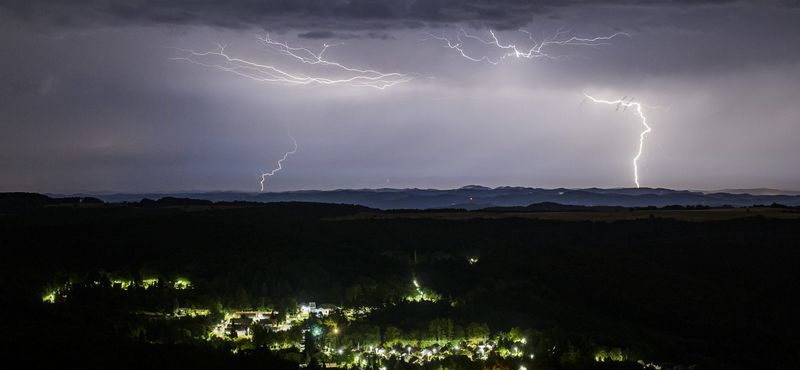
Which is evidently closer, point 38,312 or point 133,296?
point 38,312

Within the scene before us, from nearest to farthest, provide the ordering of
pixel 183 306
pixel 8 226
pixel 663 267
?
pixel 183 306
pixel 663 267
pixel 8 226

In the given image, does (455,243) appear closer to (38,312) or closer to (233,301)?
(233,301)

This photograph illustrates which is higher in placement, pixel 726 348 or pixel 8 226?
pixel 8 226

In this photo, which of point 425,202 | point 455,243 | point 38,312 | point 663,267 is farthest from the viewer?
point 425,202

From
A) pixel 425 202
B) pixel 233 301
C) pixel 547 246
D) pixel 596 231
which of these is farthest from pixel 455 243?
pixel 425 202

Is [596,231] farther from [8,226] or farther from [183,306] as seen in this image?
[8,226]

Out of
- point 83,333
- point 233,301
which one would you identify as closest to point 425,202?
point 233,301
